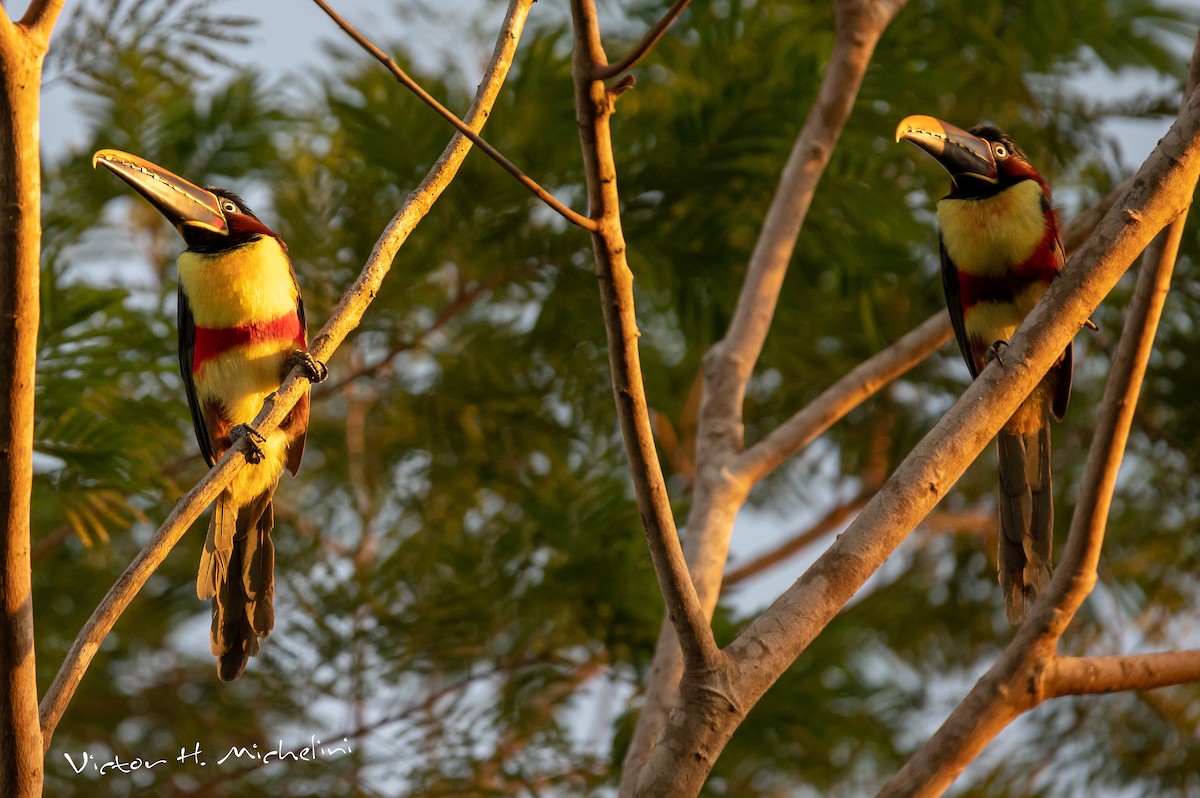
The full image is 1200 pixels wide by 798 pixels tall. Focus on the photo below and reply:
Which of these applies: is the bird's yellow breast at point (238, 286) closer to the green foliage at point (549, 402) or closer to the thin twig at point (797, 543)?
the green foliage at point (549, 402)

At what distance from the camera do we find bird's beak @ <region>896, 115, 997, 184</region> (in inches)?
161

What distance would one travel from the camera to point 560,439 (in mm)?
5527

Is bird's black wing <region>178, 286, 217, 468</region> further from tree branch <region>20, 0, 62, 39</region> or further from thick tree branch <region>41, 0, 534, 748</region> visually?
tree branch <region>20, 0, 62, 39</region>

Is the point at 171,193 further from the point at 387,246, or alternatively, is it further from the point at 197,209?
the point at 387,246

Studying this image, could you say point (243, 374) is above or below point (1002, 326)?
below

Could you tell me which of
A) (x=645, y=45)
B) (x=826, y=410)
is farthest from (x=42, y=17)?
(x=826, y=410)

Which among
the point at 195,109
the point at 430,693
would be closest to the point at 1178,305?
the point at 430,693

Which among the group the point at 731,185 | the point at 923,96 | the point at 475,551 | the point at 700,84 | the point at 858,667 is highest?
the point at 923,96

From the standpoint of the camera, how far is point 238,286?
4090 millimetres

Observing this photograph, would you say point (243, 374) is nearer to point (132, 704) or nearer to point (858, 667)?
point (132, 704)

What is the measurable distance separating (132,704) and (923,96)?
4.25 m

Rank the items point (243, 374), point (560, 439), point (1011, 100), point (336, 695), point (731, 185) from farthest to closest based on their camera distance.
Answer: point (1011, 100) → point (560, 439) → point (731, 185) → point (336, 695) → point (243, 374)

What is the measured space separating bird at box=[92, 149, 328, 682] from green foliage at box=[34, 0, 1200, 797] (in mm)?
254

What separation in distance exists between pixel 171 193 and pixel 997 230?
8.73 feet
